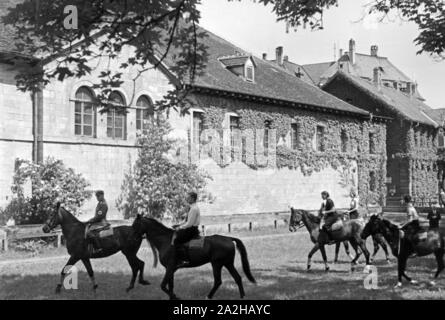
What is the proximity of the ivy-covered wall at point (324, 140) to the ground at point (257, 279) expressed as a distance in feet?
40.6

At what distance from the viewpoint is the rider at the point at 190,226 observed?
34.4 ft

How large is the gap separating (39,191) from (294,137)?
63.1ft

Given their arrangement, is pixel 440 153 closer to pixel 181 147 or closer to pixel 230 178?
pixel 230 178

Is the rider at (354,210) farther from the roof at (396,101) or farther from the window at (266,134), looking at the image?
the roof at (396,101)

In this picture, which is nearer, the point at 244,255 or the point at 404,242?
the point at 244,255

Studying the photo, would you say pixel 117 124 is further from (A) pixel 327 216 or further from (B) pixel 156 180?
(A) pixel 327 216

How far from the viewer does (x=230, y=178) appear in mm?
29156

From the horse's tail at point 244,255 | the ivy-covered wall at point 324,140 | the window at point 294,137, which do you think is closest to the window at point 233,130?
the ivy-covered wall at point 324,140

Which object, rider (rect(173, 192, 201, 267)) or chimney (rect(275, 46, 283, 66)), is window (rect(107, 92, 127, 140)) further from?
chimney (rect(275, 46, 283, 66))

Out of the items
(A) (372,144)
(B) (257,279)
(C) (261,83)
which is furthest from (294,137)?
(B) (257,279)

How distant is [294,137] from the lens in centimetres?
3484

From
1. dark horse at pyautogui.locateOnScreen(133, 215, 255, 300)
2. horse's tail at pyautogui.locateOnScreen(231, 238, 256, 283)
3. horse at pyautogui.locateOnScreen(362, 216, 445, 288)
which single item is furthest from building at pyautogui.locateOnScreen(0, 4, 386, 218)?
horse at pyautogui.locateOnScreen(362, 216, 445, 288)

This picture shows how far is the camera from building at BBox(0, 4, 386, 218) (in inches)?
812

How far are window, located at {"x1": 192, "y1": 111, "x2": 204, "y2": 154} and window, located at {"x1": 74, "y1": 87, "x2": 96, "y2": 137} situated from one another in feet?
20.5
